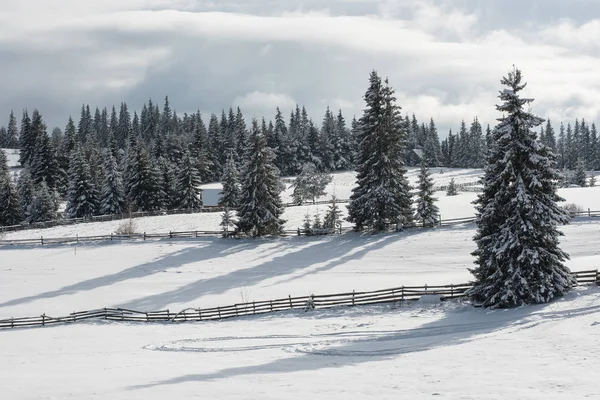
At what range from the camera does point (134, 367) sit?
19.0 metres

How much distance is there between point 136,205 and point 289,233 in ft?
102

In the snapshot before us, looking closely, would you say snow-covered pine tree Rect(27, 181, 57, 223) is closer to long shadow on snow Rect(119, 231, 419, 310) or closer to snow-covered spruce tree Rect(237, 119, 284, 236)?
snow-covered spruce tree Rect(237, 119, 284, 236)

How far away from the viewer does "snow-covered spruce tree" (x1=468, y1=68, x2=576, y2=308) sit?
1058 inches

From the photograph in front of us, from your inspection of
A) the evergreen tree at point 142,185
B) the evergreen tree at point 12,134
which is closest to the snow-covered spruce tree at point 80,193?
the evergreen tree at point 142,185

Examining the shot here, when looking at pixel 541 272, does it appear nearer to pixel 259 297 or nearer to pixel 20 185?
pixel 259 297

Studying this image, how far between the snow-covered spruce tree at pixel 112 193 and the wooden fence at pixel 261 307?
43.4m

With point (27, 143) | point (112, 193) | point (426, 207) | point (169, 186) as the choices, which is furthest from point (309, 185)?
point (27, 143)

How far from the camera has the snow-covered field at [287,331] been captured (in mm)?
15234

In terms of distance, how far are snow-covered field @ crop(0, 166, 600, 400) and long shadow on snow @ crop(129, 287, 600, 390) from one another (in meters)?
0.08

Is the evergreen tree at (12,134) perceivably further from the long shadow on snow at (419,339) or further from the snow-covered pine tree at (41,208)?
the long shadow on snow at (419,339)

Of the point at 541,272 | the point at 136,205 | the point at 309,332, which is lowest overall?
the point at 309,332

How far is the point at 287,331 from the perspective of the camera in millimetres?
26453

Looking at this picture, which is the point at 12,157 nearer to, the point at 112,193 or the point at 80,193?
the point at 80,193

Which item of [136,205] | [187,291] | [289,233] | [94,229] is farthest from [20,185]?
[187,291]
